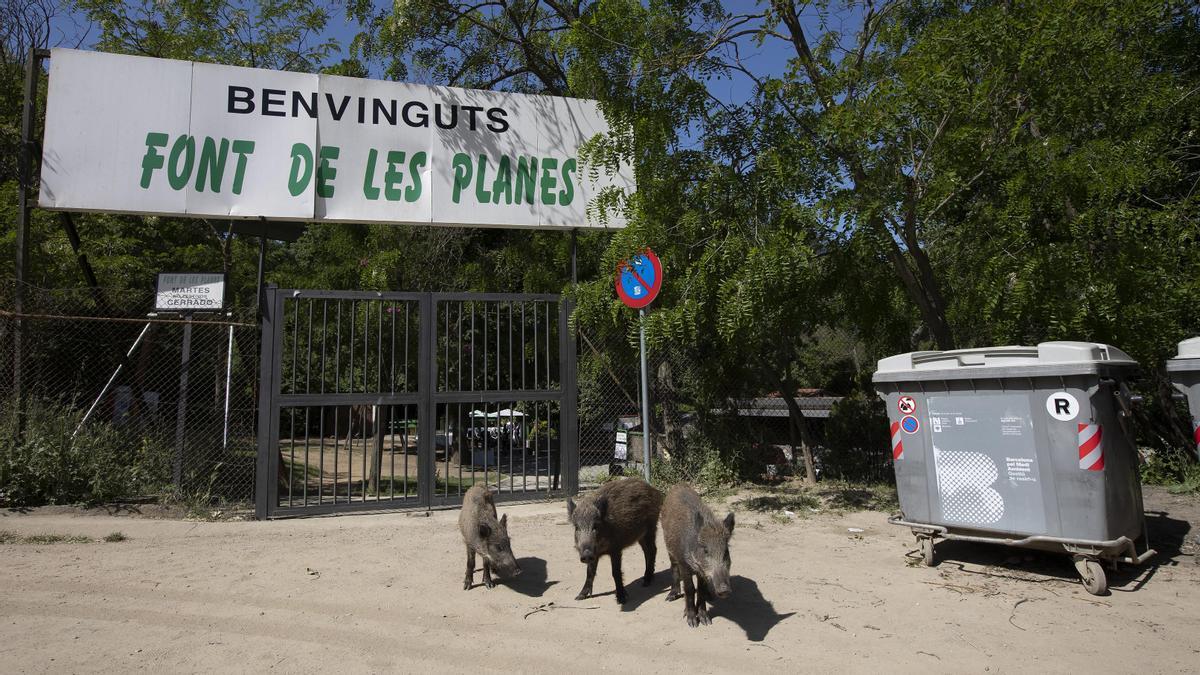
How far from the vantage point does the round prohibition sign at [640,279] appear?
7.55 metres

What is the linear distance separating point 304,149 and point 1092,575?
8.90 metres

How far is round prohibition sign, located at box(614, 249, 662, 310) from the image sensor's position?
755cm

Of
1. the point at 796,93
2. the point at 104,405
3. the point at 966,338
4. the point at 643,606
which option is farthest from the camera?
the point at 966,338

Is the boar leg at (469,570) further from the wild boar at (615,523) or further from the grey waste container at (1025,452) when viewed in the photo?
the grey waste container at (1025,452)

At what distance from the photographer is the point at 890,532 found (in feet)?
24.4

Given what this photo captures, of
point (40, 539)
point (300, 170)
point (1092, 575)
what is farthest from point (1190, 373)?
point (40, 539)

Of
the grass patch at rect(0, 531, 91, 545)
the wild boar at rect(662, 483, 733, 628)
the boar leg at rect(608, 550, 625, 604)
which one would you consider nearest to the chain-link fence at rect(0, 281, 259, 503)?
the grass patch at rect(0, 531, 91, 545)

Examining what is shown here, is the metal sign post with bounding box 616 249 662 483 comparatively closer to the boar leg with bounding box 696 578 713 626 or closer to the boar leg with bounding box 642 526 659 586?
the boar leg with bounding box 642 526 659 586

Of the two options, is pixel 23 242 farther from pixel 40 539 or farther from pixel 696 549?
pixel 696 549

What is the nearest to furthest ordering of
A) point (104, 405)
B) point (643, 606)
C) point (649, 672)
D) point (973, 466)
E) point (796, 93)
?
1. point (649, 672)
2. point (643, 606)
3. point (973, 466)
4. point (796, 93)
5. point (104, 405)

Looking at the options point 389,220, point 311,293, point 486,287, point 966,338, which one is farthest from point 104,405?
point 966,338

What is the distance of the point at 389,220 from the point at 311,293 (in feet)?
4.99

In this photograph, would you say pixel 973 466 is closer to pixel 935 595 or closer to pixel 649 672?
pixel 935 595

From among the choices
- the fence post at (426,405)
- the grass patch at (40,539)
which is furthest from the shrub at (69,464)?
the fence post at (426,405)
